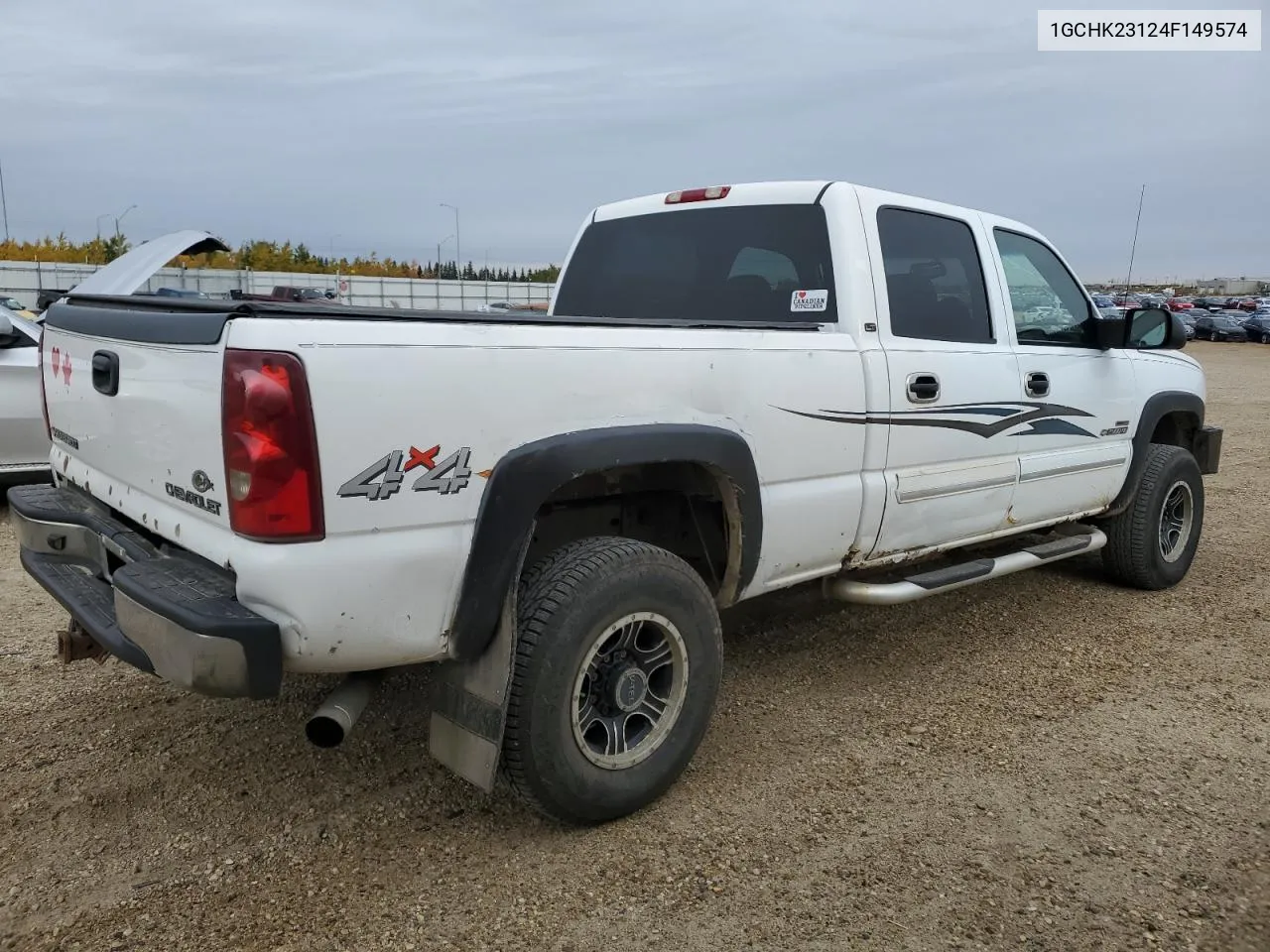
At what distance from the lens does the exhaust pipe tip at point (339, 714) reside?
2658 millimetres

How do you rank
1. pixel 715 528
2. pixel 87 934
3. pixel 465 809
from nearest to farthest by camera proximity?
pixel 87 934
pixel 465 809
pixel 715 528

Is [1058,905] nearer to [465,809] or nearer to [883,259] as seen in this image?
[465,809]

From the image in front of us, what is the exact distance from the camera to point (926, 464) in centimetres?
397

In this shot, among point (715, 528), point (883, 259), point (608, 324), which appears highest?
point (883, 259)

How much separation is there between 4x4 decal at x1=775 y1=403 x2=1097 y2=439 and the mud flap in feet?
4.13

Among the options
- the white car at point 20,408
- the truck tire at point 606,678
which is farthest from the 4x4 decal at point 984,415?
the white car at point 20,408

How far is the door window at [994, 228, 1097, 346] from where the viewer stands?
15.2 ft

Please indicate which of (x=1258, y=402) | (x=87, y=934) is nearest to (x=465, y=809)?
(x=87, y=934)

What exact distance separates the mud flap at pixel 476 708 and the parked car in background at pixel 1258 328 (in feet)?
154

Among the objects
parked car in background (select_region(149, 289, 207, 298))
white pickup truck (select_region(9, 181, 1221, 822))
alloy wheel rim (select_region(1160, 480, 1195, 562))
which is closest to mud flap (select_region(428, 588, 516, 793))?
white pickup truck (select_region(9, 181, 1221, 822))

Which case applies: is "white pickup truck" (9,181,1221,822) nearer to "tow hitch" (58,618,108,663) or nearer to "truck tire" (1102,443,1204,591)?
"tow hitch" (58,618,108,663)

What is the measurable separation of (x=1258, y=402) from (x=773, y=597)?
15.7 meters

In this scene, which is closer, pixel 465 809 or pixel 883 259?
pixel 465 809

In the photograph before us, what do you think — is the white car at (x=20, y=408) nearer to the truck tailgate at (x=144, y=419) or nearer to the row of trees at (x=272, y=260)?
the truck tailgate at (x=144, y=419)
